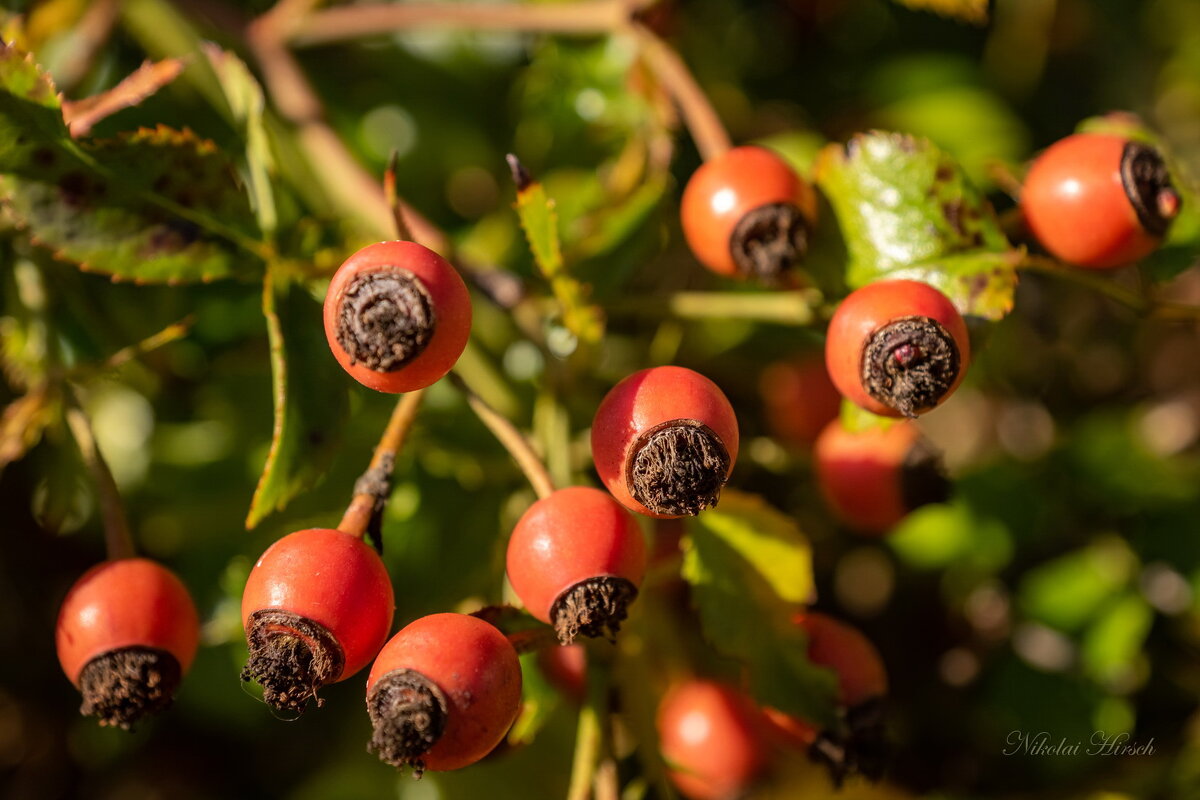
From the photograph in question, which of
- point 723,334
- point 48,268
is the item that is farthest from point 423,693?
point 723,334

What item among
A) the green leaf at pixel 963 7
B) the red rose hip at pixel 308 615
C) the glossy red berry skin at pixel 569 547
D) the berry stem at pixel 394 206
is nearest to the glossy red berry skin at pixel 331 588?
the red rose hip at pixel 308 615

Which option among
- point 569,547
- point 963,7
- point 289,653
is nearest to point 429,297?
point 569,547

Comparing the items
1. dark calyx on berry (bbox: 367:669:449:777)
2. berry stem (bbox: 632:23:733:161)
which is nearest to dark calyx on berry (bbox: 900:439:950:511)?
berry stem (bbox: 632:23:733:161)

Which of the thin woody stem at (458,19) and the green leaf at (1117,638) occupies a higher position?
the thin woody stem at (458,19)

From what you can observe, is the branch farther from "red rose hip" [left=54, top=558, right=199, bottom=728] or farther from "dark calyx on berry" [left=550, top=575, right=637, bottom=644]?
"red rose hip" [left=54, top=558, right=199, bottom=728]

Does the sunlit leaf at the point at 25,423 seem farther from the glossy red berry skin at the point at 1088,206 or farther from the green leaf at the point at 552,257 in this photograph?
the glossy red berry skin at the point at 1088,206
